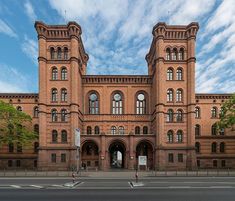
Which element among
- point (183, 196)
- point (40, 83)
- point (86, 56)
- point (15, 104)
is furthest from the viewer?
point (86, 56)

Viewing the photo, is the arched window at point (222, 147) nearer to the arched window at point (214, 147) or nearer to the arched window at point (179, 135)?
the arched window at point (214, 147)

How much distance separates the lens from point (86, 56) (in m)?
68.2

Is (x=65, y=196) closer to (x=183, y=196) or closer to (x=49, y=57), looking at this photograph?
(x=183, y=196)

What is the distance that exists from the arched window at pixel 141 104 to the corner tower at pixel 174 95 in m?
5.02

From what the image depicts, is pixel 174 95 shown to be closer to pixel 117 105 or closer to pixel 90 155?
pixel 117 105

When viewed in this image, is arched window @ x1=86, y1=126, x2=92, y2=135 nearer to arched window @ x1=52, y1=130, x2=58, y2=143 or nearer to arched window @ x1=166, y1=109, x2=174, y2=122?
arched window @ x1=52, y1=130, x2=58, y2=143

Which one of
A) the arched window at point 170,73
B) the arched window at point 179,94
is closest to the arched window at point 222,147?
the arched window at point 179,94

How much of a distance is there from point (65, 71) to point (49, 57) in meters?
4.30

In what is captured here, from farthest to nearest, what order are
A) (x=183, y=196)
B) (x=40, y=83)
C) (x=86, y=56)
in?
(x=86, y=56)
(x=40, y=83)
(x=183, y=196)

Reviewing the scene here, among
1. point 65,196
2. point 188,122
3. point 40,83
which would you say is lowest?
point 65,196

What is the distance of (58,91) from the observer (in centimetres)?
5156

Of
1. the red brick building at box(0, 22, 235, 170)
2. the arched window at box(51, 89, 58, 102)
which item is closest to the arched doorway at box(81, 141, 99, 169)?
→ the red brick building at box(0, 22, 235, 170)

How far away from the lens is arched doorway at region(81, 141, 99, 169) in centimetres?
5628

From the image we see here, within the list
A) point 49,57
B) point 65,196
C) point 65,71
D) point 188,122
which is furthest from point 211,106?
point 65,196
